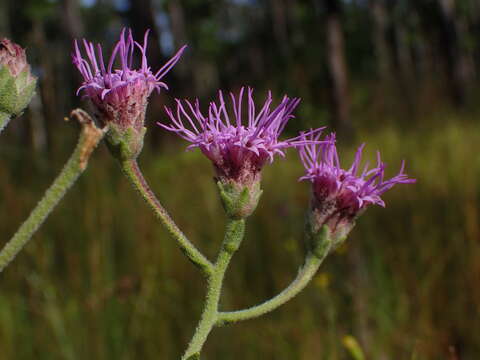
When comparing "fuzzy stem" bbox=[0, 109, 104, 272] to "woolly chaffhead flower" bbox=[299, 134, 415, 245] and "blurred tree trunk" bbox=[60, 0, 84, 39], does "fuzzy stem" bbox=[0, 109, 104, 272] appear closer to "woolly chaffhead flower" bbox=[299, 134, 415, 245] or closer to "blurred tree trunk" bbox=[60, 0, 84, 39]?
"woolly chaffhead flower" bbox=[299, 134, 415, 245]

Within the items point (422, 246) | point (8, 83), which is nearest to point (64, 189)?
point (8, 83)

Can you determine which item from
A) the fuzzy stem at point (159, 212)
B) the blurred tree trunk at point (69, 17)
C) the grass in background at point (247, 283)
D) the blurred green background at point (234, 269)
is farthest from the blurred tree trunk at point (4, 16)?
the fuzzy stem at point (159, 212)

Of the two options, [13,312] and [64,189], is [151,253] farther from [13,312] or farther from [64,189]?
[64,189]

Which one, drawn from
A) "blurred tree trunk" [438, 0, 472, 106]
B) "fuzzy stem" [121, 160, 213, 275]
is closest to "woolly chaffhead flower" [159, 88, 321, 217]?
"fuzzy stem" [121, 160, 213, 275]

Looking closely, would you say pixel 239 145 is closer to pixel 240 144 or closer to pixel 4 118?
pixel 240 144

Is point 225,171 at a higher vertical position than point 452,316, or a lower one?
higher

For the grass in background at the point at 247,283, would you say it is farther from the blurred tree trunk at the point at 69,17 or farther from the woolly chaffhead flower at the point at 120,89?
the blurred tree trunk at the point at 69,17

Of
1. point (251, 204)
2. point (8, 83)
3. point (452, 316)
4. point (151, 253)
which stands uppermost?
point (8, 83)
